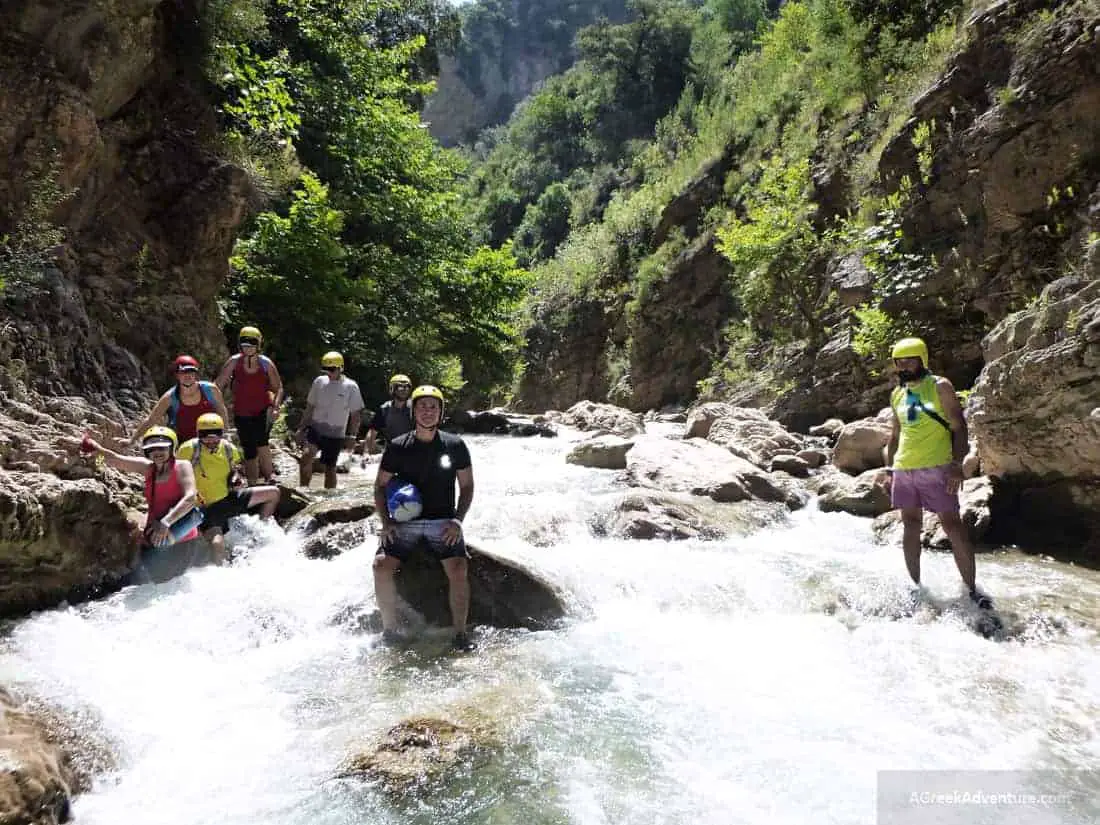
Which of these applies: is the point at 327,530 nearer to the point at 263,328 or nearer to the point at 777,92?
the point at 263,328

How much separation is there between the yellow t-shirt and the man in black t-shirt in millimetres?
1981

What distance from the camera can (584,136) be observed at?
160ft

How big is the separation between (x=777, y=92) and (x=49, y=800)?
78.9ft

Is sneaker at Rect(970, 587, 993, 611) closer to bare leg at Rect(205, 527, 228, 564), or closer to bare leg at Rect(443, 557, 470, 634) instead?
bare leg at Rect(443, 557, 470, 634)

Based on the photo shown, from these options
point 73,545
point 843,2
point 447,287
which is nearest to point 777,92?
point 843,2

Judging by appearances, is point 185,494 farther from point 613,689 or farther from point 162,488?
point 613,689

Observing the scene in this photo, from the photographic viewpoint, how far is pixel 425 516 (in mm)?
5090

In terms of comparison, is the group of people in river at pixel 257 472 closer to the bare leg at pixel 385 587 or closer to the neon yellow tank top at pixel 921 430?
the bare leg at pixel 385 587

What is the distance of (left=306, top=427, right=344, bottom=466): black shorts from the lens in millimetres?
8648

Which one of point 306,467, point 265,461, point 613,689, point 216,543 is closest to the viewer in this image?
point 613,689

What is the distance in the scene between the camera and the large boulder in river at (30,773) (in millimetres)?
2588

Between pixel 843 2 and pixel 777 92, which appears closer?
pixel 843 2

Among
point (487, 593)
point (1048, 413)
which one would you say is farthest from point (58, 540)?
point (1048, 413)

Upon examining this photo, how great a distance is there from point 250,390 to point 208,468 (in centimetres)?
163
